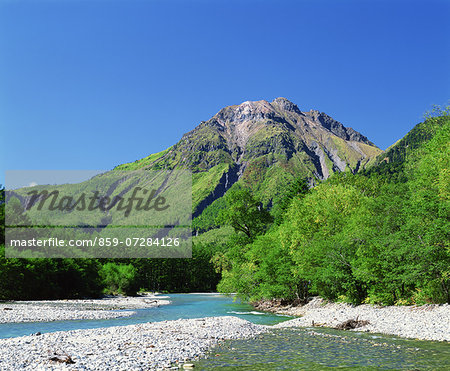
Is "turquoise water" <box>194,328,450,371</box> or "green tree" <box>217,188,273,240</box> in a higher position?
"green tree" <box>217,188,273,240</box>

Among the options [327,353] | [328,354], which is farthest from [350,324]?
[328,354]

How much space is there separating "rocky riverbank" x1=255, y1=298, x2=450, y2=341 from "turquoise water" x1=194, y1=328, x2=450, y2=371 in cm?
181

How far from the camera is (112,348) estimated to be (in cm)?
1736

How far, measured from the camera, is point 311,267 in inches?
1599

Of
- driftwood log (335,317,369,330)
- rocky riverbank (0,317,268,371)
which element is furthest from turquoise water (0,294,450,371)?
driftwood log (335,317,369,330)

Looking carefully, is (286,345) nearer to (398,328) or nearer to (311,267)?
(398,328)

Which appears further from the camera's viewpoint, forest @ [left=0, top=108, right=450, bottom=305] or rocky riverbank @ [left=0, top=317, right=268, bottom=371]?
forest @ [left=0, top=108, right=450, bottom=305]

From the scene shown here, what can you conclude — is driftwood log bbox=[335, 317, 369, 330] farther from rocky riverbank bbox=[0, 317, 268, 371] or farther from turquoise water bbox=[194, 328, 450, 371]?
rocky riverbank bbox=[0, 317, 268, 371]

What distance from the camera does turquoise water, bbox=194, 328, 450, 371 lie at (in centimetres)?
1489

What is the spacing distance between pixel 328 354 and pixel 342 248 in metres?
20.6

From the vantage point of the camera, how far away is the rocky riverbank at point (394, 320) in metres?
21.9

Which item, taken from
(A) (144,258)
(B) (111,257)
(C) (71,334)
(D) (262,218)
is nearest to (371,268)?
(C) (71,334)

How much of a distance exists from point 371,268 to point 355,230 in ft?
12.2

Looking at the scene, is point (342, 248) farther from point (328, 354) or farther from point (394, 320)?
point (328, 354)
